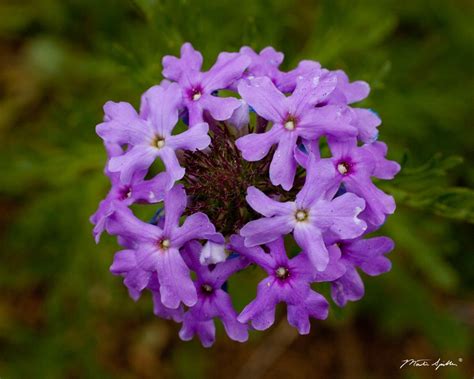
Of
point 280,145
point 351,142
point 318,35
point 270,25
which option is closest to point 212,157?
point 280,145

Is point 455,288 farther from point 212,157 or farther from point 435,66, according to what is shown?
point 212,157

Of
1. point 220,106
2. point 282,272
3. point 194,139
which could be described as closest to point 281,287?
point 282,272

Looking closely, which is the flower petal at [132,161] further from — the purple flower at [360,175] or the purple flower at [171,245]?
the purple flower at [360,175]

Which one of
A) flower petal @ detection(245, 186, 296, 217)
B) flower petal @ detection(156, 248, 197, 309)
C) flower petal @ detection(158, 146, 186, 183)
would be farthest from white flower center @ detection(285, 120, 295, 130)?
flower petal @ detection(156, 248, 197, 309)

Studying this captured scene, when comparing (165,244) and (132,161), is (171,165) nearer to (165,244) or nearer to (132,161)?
(132,161)

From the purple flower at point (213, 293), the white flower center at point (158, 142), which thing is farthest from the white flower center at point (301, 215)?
the white flower center at point (158, 142)

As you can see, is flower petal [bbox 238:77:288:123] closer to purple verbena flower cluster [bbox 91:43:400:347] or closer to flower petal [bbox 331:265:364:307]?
purple verbena flower cluster [bbox 91:43:400:347]
